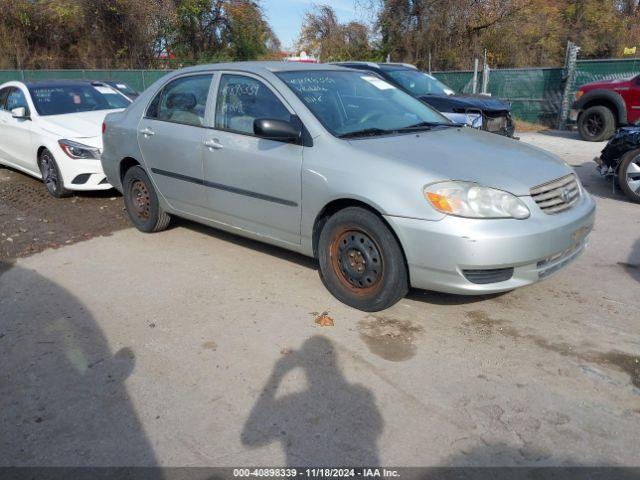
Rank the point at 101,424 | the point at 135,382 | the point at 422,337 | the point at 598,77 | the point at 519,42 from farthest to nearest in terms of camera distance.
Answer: the point at 519,42
the point at 598,77
the point at 422,337
the point at 135,382
the point at 101,424

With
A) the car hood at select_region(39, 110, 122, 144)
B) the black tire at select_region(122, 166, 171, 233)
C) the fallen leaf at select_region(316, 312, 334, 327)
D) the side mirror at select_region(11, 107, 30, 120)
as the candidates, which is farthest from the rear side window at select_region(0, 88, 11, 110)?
the fallen leaf at select_region(316, 312, 334, 327)

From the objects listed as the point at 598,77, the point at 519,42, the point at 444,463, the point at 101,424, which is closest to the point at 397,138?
the point at 444,463

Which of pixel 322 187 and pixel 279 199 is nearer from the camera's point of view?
pixel 322 187

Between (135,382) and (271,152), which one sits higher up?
(271,152)

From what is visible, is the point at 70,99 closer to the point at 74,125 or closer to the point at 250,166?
the point at 74,125

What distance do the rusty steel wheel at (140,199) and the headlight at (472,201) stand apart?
339cm

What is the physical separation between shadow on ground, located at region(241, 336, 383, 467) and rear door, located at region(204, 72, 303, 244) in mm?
1398

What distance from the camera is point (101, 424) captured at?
9.59 ft

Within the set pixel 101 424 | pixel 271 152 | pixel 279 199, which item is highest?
pixel 271 152

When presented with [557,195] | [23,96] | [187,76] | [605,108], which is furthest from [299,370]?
[605,108]

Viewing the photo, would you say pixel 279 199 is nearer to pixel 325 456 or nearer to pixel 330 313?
pixel 330 313

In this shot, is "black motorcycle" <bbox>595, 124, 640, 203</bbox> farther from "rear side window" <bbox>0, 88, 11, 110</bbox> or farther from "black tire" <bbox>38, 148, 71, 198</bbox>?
"rear side window" <bbox>0, 88, 11, 110</bbox>

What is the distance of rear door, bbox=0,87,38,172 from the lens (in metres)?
7.83

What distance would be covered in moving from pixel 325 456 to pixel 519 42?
83.0 ft
